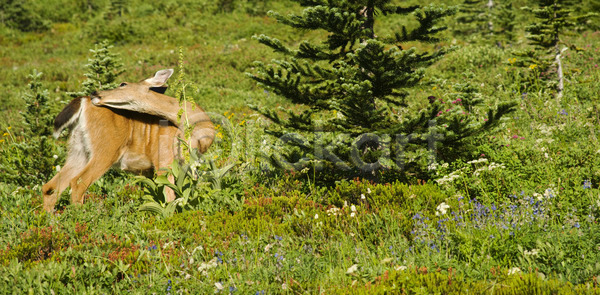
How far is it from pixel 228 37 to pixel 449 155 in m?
28.3

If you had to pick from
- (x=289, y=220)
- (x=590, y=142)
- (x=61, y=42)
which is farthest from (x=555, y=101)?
(x=61, y=42)

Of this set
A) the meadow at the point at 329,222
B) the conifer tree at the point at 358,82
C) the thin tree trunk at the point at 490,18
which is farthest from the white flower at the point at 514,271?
the thin tree trunk at the point at 490,18

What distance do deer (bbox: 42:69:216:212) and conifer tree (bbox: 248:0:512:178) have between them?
1.10 metres

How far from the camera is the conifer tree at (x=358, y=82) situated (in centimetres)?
491

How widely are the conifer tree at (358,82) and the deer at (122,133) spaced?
1.10 metres

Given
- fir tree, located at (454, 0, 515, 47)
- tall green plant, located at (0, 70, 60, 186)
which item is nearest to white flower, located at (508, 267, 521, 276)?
tall green plant, located at (0, 70, 60, 186)

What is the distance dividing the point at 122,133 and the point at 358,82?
9.83 feet

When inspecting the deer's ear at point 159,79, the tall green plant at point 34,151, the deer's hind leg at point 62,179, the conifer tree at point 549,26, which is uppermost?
the conifer tree at point 549,26

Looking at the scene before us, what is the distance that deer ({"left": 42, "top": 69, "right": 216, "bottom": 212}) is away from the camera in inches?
192

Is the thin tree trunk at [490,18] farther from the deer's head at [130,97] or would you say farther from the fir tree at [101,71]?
the deer's head at [130,97]

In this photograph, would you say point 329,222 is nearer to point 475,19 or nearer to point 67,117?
point 67,117

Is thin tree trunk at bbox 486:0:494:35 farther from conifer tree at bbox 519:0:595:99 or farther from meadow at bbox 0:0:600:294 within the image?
meadow at bbox 0:0:600:294

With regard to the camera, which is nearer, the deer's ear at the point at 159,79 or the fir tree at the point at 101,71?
the deer's ear at the point at 159,79

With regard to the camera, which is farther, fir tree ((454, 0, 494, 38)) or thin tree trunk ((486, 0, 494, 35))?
fir tree ((454, 0, 494, 38))
